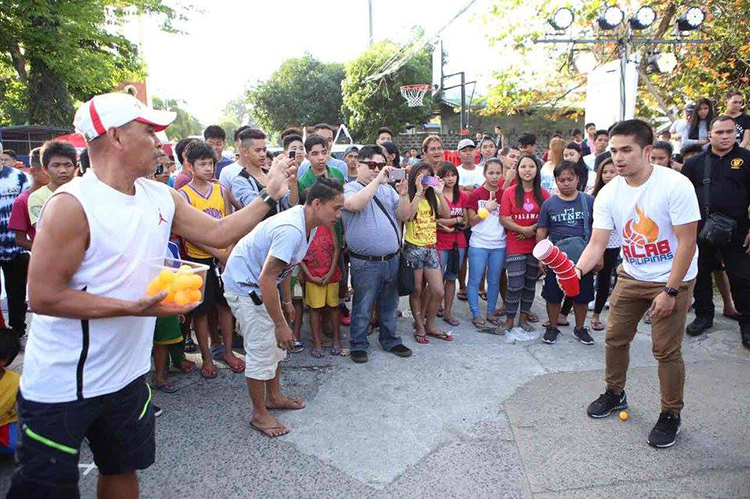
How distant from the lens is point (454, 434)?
11.2 feet

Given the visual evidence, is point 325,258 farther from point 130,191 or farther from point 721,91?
point 721,91

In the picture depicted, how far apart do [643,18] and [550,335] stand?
7121 millimetres

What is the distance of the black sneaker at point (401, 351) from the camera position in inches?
186

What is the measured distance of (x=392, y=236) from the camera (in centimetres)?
464

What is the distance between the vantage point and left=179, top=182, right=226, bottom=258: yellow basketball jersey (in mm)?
4328

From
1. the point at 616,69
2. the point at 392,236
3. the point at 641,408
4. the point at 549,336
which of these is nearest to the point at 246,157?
the point at 392,236

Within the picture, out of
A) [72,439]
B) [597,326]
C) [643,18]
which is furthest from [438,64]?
[72,439]

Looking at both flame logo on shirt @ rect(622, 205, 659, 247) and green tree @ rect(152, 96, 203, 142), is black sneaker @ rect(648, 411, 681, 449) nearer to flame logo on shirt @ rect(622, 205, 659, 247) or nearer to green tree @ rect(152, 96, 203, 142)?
flame logo on shirt @ rect(622, 205, 659, 247)

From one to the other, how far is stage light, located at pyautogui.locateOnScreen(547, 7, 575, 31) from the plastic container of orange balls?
9740 mm

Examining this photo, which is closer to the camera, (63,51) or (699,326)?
(699,326)

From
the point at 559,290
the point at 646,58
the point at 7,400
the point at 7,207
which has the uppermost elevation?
the point at 646,58

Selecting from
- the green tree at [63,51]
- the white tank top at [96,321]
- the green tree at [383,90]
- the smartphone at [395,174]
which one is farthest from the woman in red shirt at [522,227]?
the green tree at [383,90]

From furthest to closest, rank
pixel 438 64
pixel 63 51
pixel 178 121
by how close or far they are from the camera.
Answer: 1. pixel 178 121
2. pixel 438 64
3. pixel 63 51

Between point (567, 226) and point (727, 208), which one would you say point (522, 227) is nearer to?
point (567, 226)
